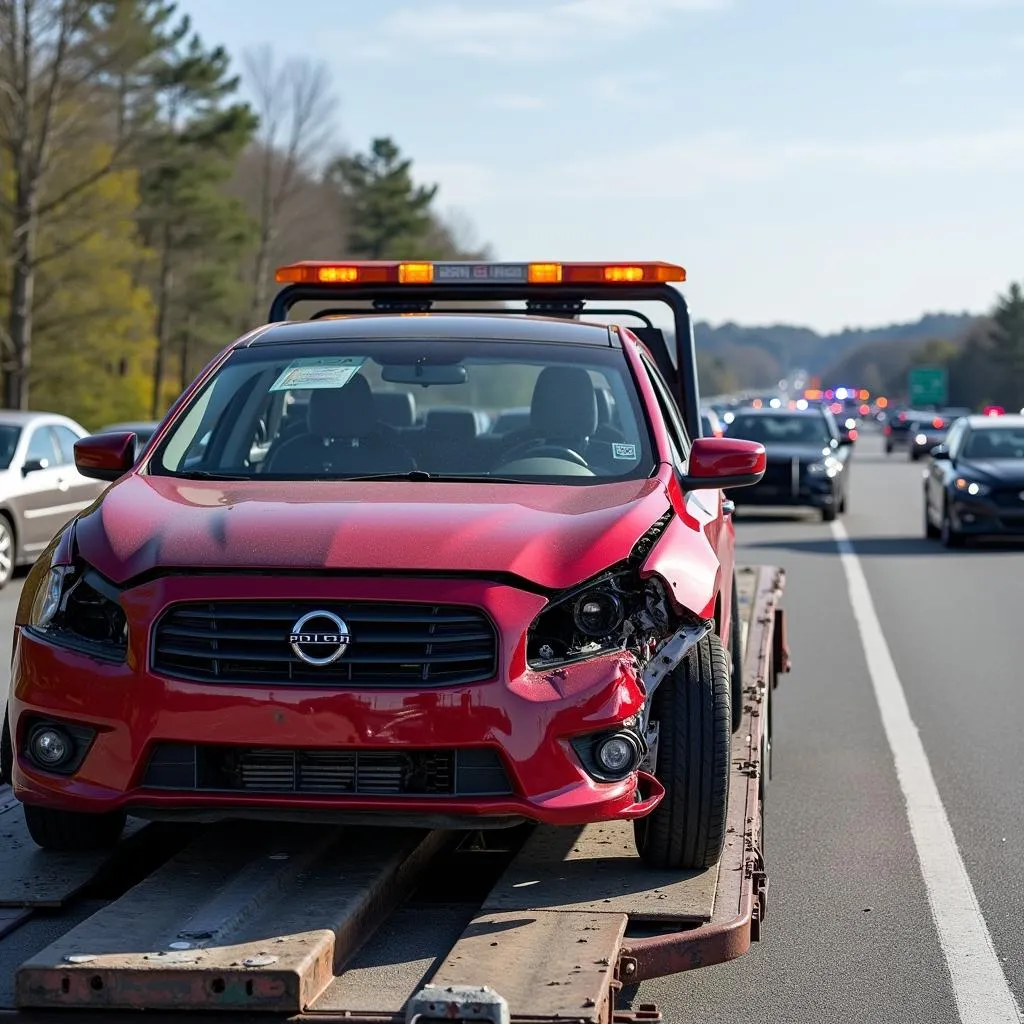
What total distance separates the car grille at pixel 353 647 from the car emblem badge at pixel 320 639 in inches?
0.8

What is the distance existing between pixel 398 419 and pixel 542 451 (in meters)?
0.70

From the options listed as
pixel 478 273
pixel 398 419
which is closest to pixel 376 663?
pixel 398 419

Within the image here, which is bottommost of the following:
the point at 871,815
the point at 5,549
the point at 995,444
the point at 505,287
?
the point at 5,549

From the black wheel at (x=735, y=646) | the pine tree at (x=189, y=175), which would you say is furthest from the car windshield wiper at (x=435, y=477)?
the pine tree at (x=189, y=175)

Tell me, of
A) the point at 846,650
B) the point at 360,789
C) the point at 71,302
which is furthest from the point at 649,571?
the point at 71,302

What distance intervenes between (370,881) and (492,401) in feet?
13.8

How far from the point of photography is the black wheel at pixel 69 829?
557 centimetres

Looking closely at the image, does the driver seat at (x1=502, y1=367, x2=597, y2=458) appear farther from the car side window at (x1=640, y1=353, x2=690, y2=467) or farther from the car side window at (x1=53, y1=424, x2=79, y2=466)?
the car side window at (x1=53, y1=424, x2=79, y2=466)

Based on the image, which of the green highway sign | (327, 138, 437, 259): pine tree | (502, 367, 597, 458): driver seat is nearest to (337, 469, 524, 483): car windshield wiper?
(502, 367, 597, 458): driver seat

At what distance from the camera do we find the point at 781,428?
29875 millimetres

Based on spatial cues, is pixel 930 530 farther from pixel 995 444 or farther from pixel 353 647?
pixel 353 647

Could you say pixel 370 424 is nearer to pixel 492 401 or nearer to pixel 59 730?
pixel 59 730

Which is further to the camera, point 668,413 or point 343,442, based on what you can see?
point 668,413

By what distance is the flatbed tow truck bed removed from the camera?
13.4 ft
